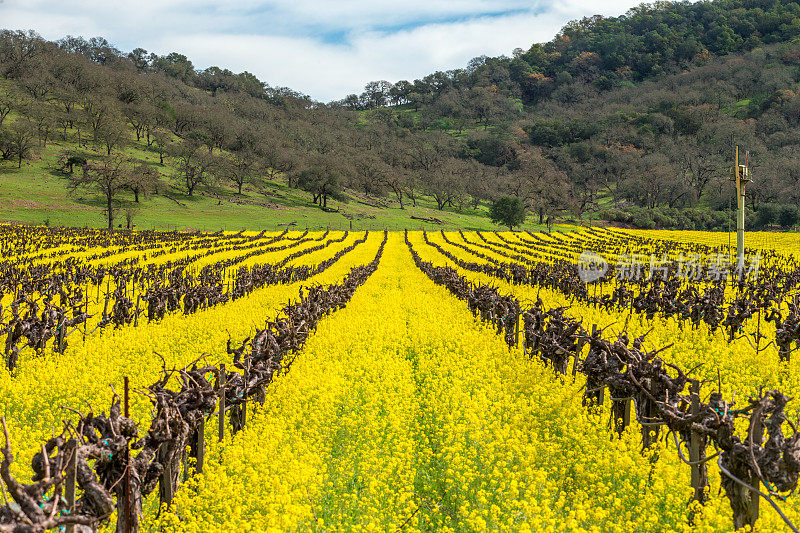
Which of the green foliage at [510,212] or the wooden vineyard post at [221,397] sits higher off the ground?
the green foliage at [510,212]

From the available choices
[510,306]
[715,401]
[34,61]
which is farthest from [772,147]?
[34,61]

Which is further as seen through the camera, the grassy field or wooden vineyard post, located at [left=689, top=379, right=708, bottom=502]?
the grassy field

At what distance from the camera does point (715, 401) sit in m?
6.52

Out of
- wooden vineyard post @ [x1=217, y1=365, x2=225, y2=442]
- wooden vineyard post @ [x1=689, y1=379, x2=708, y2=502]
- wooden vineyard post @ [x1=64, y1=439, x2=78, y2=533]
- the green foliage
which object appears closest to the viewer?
wooden vineyard post @ [x1=64, y1=439, x2=78, y2=533]

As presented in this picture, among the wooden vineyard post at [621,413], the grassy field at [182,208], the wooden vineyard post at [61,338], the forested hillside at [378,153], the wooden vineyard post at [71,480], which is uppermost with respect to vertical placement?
the forested hillside at [378,153]

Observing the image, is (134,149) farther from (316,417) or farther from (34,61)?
(316,417)

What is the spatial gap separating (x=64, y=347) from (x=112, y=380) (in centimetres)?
423

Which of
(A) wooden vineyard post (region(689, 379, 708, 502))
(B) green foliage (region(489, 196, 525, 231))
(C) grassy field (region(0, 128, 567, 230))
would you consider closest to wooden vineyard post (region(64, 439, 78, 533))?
(A) wooden vineyard post (region(689, 379, 708, 502))

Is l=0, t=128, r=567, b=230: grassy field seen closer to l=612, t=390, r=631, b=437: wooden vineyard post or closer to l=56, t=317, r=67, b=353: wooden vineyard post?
l=56, t=317, r=67, b=353: wooden vineyard post

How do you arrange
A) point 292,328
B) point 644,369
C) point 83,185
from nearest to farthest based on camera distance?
1. point 644,369
2. point 292,328
3. point 83,185

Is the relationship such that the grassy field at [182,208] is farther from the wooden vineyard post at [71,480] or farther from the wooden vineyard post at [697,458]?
the wooden vineyard post at [697,458]

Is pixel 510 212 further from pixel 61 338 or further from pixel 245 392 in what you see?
pixel 245 392

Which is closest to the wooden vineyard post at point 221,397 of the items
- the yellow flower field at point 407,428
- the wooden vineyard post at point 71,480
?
the yellow flower field at point 407,428

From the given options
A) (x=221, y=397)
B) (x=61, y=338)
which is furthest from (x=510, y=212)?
(x=221, y=397)
